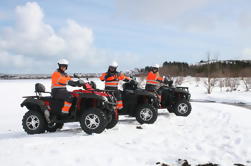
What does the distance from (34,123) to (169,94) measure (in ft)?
19.0

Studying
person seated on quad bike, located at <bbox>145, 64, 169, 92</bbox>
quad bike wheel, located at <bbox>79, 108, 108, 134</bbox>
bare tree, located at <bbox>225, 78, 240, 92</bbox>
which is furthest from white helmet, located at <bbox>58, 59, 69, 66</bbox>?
bare tree, located at <bbox>225, 78, 240, 92</bbox>

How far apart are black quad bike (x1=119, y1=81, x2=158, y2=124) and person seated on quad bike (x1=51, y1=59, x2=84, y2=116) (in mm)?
2584

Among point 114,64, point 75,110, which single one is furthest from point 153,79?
point 75,110

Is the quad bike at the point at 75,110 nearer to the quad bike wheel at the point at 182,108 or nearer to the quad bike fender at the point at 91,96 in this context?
the quad bike fender at the point at 91,96

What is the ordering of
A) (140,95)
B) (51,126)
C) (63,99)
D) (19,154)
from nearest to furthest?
1. (19,154)
2. (63,99)
3. (51,126)
4. (140,95)

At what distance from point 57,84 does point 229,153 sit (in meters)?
4.74

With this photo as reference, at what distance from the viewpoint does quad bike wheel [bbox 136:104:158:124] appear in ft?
31.8

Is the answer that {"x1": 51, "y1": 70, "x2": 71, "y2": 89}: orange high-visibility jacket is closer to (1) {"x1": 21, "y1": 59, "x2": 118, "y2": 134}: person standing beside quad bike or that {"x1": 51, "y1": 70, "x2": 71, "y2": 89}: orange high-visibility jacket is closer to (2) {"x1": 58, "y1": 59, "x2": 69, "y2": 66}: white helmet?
(1) {"x1": 21, "y1": 59, "x2": 118, "y2": 134}: person standing beside quad bike

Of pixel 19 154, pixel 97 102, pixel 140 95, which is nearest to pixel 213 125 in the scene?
pixel 140 95

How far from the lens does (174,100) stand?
39.7 feet

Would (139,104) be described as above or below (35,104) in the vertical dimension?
below

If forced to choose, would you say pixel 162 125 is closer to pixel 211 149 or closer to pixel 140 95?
pixel 140 95

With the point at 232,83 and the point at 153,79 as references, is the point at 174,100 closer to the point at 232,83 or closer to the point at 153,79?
the point at 153,79

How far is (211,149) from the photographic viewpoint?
632 centimetres
